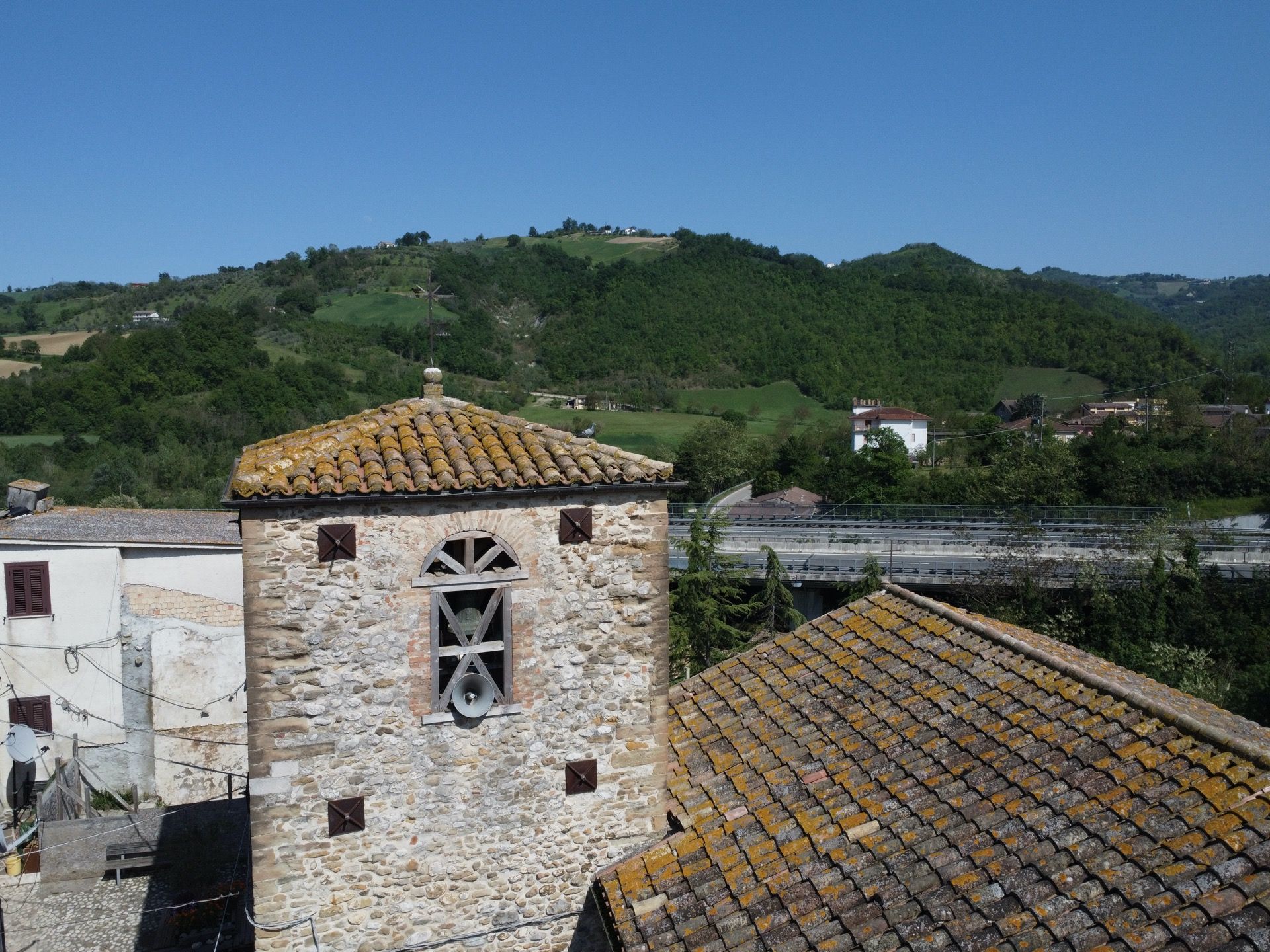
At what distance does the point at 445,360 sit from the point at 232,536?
67.1 meters

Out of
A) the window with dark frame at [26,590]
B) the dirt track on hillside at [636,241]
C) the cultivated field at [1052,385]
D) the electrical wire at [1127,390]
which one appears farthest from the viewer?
the dirt track on hillside at [636,241]

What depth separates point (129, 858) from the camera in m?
17.6

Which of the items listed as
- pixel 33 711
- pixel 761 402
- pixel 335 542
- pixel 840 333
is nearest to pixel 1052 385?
pixel 840 333

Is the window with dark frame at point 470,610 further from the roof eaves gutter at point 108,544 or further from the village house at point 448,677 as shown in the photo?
the roof eaves gutter at point 108,544

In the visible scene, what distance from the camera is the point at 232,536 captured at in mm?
21500

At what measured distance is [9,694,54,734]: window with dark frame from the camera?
67.1 feet

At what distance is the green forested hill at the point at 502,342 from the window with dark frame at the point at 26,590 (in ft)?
93.6

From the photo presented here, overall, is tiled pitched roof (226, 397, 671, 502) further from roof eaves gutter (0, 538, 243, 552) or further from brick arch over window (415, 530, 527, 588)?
roof eaves gutter (0, 538, 243, 552)

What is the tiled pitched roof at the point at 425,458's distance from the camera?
7281 millimetres

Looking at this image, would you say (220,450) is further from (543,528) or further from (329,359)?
(543,528)

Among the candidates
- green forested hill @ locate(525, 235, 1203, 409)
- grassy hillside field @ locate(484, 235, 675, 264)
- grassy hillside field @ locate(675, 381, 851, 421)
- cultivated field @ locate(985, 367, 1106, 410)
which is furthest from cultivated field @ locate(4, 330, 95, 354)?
cultivated field @ locate(985, 367, 1106, 410)

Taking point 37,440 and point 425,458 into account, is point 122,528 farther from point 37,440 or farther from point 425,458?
point 37,440

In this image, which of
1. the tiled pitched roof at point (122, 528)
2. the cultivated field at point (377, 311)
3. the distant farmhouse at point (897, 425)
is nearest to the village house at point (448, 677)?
the tiled pitched roof at point (122, 528)

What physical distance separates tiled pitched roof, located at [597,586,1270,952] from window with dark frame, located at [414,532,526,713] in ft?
6.96
